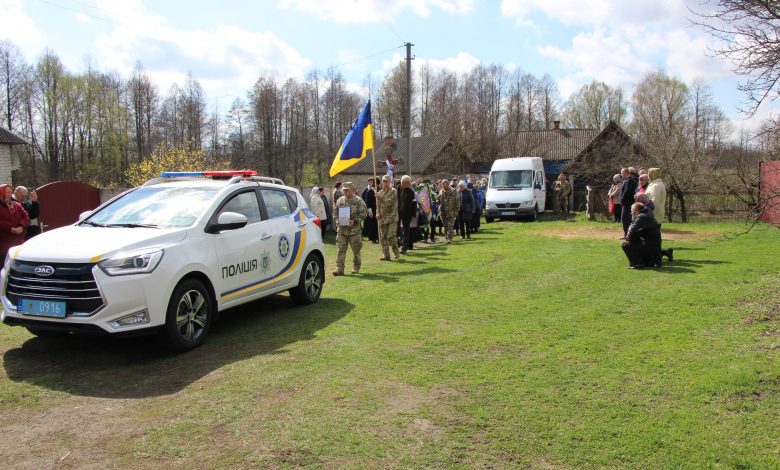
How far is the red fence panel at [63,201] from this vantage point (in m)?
15.4

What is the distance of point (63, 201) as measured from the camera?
1588cm

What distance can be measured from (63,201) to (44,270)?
11790mm

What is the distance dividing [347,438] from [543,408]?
4.99ft

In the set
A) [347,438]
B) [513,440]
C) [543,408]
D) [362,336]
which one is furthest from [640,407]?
[362,336]

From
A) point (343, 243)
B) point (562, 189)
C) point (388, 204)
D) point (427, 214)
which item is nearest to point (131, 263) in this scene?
point (343, 243)

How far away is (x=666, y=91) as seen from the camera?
57.6 m

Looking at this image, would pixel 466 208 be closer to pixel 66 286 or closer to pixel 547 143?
pixel 66 286

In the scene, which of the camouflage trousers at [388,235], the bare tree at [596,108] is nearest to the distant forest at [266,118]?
the bare tree at [596,108]

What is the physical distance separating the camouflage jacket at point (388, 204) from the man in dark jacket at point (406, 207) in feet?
5.64

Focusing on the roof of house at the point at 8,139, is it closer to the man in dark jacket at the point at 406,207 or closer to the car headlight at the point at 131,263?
the man in dark jacket at the point at 406,207

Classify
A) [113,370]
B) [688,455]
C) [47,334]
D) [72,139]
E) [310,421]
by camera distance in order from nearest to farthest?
[688,455] → [310,421] → [113,370] → [47,334] → [72,139]

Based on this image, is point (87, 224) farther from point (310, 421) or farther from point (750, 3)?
point (750, 3)

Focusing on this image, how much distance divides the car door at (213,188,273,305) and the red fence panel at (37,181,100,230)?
394 inches

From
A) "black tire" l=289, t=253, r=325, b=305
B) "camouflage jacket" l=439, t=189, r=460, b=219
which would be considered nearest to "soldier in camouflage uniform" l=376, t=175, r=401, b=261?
"black tire" l=289, t=253, r=325, b=305
